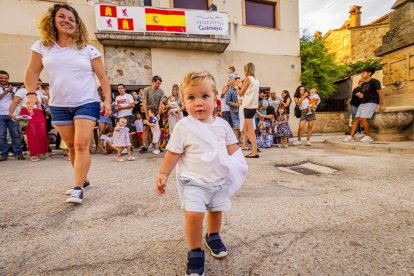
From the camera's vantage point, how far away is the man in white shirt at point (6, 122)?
5.31 metres

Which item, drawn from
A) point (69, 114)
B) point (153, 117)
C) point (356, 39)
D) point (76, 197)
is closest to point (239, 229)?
point (76, 197)

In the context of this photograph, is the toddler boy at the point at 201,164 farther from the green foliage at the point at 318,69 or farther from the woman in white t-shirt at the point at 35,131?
the green foliage at the point at 318,69

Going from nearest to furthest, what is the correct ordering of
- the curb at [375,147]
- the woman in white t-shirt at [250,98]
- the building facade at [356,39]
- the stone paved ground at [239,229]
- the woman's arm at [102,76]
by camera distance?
the stone paved ground at [239,229] < the woman's arm at [102,76] < the woman in white t-shirt at [250,98] < the curb at [375,147] < the building facade at [356,39]

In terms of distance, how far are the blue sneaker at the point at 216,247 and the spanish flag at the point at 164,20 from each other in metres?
9.62

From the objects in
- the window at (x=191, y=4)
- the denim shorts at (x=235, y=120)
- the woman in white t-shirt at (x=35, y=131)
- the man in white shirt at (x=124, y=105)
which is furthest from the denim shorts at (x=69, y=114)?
the window at (x=191, y=4)

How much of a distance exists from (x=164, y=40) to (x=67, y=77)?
8088mm

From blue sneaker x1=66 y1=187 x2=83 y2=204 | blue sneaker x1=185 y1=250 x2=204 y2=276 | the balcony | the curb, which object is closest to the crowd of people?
the curb

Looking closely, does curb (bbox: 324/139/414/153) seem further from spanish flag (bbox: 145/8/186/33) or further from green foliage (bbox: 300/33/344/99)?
green foliage (bbox: 300/33/344/99)

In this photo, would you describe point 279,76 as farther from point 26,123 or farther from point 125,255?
point 125,255

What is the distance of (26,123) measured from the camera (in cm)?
571

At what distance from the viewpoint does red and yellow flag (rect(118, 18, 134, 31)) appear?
9133mm

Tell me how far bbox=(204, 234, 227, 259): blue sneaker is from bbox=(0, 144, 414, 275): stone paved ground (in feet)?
0.13

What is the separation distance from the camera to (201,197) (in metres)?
1.35

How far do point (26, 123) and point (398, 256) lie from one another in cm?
696
